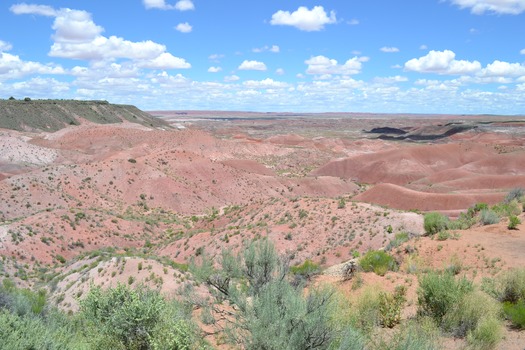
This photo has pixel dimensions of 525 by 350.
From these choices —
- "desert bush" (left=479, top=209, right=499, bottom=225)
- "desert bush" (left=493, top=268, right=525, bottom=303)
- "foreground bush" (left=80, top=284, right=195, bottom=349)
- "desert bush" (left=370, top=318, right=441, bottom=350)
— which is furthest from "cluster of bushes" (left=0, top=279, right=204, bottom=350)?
"desert bush" (left=479, top=209, right=499, bottom=225)

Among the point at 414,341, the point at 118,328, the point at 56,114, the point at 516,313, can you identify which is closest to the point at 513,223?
the point at 516,313

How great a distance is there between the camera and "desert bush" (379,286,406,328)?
1080 cm

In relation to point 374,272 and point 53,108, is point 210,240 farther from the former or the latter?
point 53,108

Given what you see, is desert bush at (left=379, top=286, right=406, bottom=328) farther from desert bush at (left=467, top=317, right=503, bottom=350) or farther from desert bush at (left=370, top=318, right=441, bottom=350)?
desert bush at (left=467, top=317, right=503, bottom=350)

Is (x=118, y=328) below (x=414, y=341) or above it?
below

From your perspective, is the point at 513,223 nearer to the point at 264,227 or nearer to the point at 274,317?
the point at 264,227

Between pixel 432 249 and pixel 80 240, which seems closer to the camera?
pixel 432 249

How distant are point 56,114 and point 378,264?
10671 cm

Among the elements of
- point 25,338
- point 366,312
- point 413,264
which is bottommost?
point 413,264

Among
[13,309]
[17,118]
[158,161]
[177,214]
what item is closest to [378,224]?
[13,309]

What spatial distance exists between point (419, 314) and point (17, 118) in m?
104

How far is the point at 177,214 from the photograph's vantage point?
158 ft

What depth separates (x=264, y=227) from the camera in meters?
28.4

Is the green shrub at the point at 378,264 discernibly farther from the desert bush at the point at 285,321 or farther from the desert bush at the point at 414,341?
the desert bush at the point at 285,321
